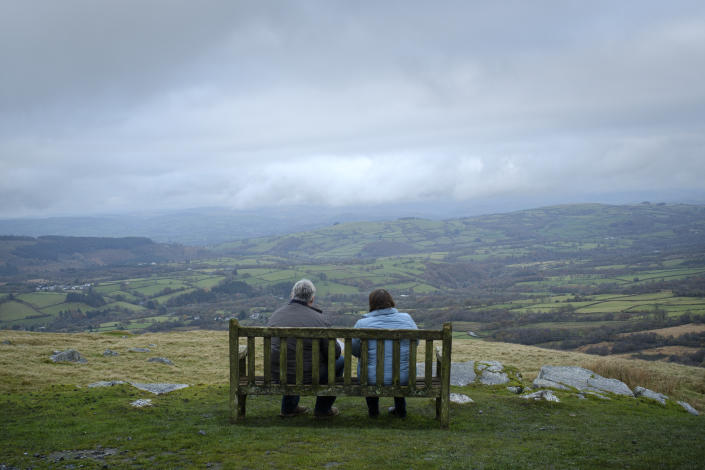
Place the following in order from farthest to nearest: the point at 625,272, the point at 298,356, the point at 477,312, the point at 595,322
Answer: the point at 625,272 < the point at 477,312 < the point at 595,322 < the point at 298,356

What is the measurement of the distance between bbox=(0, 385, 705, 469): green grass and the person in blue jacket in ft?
1.15

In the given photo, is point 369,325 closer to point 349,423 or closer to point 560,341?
point 349,423

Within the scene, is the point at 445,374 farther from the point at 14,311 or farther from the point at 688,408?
the point at 14,311

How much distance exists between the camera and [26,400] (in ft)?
30.1

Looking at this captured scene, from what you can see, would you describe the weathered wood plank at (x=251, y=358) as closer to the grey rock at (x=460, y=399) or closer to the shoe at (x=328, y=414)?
the shoe at (x=328, y=414)

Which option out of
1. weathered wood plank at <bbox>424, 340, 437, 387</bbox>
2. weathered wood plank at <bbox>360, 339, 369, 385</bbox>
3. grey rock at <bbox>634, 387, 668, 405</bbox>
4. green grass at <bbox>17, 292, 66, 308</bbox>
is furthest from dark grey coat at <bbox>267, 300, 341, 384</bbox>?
green grass at <bbox>17, 292, 66, 308</bbox>

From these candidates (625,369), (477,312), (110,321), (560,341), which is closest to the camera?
(625,369)

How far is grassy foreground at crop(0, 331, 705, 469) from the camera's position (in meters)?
5.71

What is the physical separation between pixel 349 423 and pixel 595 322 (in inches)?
2471

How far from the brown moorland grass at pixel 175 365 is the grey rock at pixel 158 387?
4.06ft

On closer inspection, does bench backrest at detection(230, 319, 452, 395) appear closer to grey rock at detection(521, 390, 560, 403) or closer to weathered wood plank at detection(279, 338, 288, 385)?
weathered wood plank at detection(279, 338, 288, 385)

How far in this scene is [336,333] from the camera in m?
7.50

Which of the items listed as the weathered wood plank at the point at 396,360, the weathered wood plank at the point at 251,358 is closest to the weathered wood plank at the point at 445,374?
the weathered wood plank at the point at 396,360

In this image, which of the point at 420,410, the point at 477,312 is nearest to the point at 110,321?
the point at 477,312
